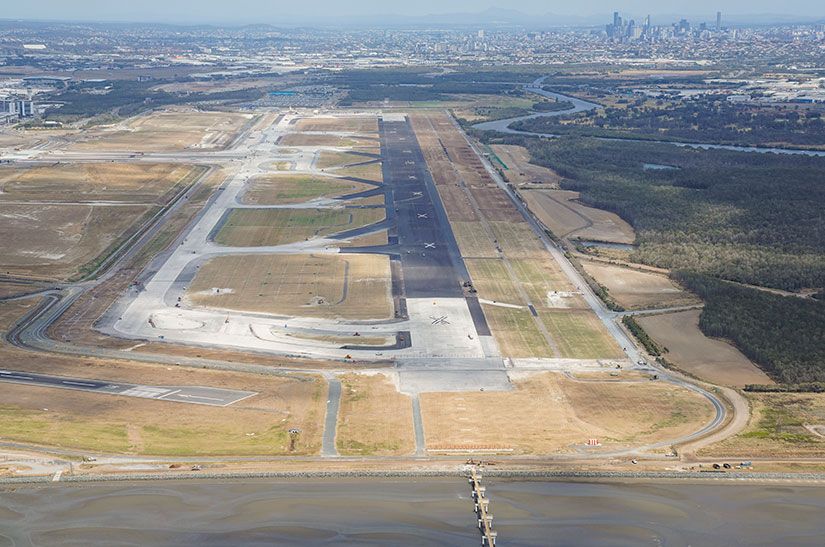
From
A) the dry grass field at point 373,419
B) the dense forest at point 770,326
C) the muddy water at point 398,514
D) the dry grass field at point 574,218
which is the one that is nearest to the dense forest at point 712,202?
the dry grass field at point 574,218

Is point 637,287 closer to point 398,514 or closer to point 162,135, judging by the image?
point 398,514

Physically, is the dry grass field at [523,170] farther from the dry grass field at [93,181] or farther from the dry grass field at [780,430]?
the dry grass field at [780,430]

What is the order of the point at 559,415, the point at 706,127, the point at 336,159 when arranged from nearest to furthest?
the point at 559,415
the point at 336,159
the point at 706,127

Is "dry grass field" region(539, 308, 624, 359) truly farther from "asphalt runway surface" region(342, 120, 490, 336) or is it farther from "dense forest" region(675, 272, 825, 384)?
"dense forest" region(675, 272, 825, 384)

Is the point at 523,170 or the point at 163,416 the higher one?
the point at 523,170

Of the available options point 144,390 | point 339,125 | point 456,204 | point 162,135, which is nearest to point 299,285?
point 144,390

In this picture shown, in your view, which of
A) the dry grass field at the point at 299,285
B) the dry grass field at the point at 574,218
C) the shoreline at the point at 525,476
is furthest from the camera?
the dry grass field at the point at 574,218

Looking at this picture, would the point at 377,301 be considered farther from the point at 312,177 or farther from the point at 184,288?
the point at 312,177
